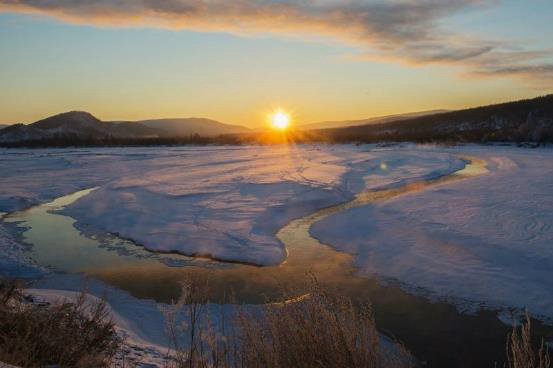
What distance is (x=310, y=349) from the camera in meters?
3.36

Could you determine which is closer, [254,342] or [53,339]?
[254,342]

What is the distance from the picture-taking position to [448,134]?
49375 mm

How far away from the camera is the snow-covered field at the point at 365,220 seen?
6.92 metres

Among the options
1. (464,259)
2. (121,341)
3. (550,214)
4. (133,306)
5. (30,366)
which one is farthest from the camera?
(550,214)

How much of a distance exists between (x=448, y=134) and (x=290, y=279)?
46.6 meters

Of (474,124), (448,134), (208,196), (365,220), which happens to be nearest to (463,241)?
(365,220)

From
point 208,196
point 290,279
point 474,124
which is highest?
point 474,124

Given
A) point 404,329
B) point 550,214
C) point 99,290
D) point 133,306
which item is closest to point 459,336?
point 404,329

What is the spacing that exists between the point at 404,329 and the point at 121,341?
10.4ft

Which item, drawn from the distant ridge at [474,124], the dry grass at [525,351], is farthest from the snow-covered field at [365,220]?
the distant ridge at [474,124]

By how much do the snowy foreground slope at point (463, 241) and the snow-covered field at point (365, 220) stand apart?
0.02 m

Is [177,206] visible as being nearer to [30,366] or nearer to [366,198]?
[366,198]

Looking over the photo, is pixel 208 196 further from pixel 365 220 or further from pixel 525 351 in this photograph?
pixel 525 351

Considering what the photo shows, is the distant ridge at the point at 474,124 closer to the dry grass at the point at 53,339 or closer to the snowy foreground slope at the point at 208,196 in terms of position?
the snowy foreground slope at the point at 208,196
